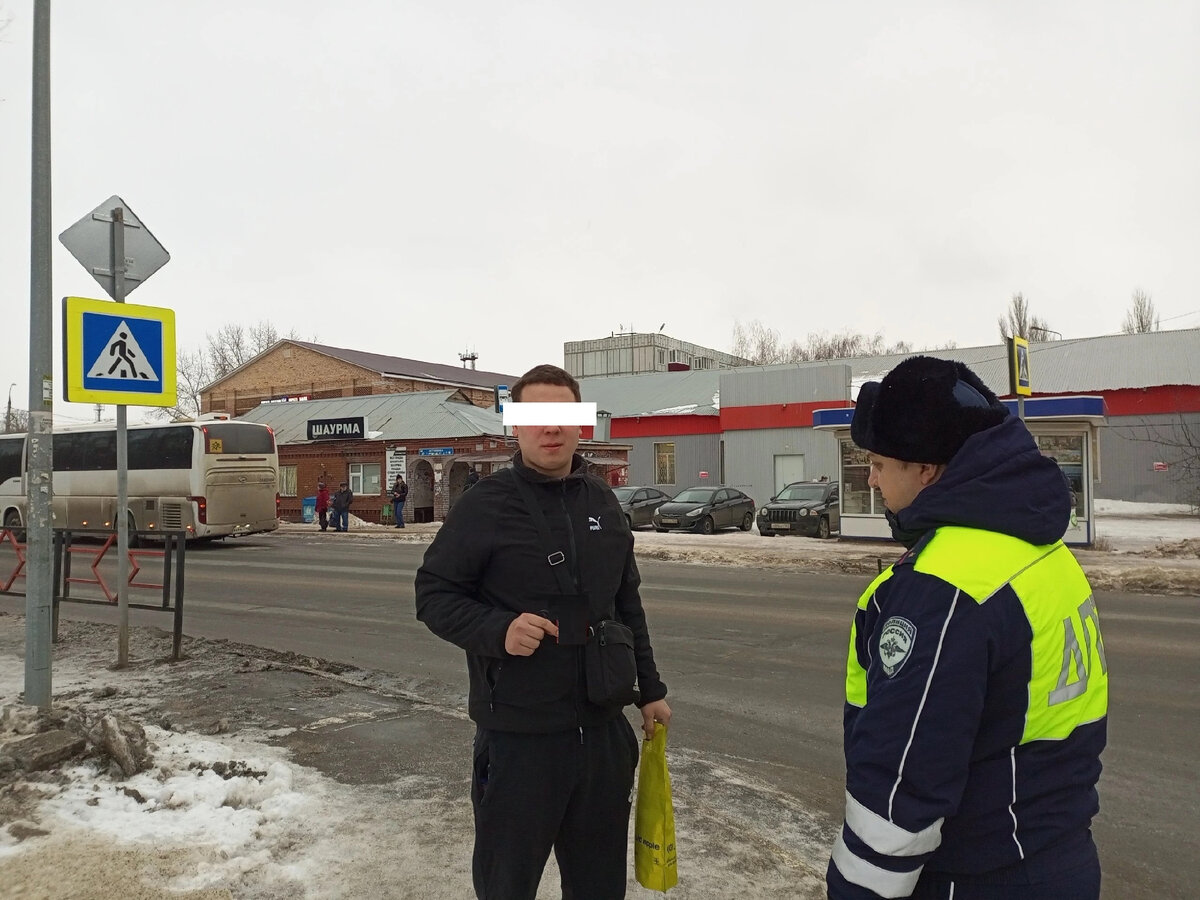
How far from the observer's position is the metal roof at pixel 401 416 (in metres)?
33.7

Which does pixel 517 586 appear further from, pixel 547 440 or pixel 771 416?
pixel 771 416

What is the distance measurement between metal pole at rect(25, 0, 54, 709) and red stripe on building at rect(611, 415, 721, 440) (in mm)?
33717

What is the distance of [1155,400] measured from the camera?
34.1 meters

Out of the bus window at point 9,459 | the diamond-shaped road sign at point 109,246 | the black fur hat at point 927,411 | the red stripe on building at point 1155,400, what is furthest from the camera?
the red stripe on building at point 1155,400

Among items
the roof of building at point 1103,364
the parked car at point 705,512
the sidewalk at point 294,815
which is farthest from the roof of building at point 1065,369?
the sidewalk at point 294,815

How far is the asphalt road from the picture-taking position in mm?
4621

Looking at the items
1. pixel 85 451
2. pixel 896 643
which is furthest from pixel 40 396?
pixel 85 451

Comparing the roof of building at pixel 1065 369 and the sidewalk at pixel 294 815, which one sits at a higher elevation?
the roof of building at pixel 1065 369

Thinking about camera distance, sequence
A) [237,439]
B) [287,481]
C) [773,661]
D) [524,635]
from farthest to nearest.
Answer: [287,481] < [237,439] < [773,661] < [524,635]

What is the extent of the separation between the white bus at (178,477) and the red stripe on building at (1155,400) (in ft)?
93.2

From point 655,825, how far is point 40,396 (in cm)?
510

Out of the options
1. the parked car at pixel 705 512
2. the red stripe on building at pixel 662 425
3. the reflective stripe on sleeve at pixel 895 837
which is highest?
the red stripe on building at pixel 662 425

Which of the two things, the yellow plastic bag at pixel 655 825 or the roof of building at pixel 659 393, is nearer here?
the yellow plastic bag at pixel 655 825

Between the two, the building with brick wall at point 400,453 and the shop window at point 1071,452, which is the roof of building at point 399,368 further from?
the shop window at point 1071,452
